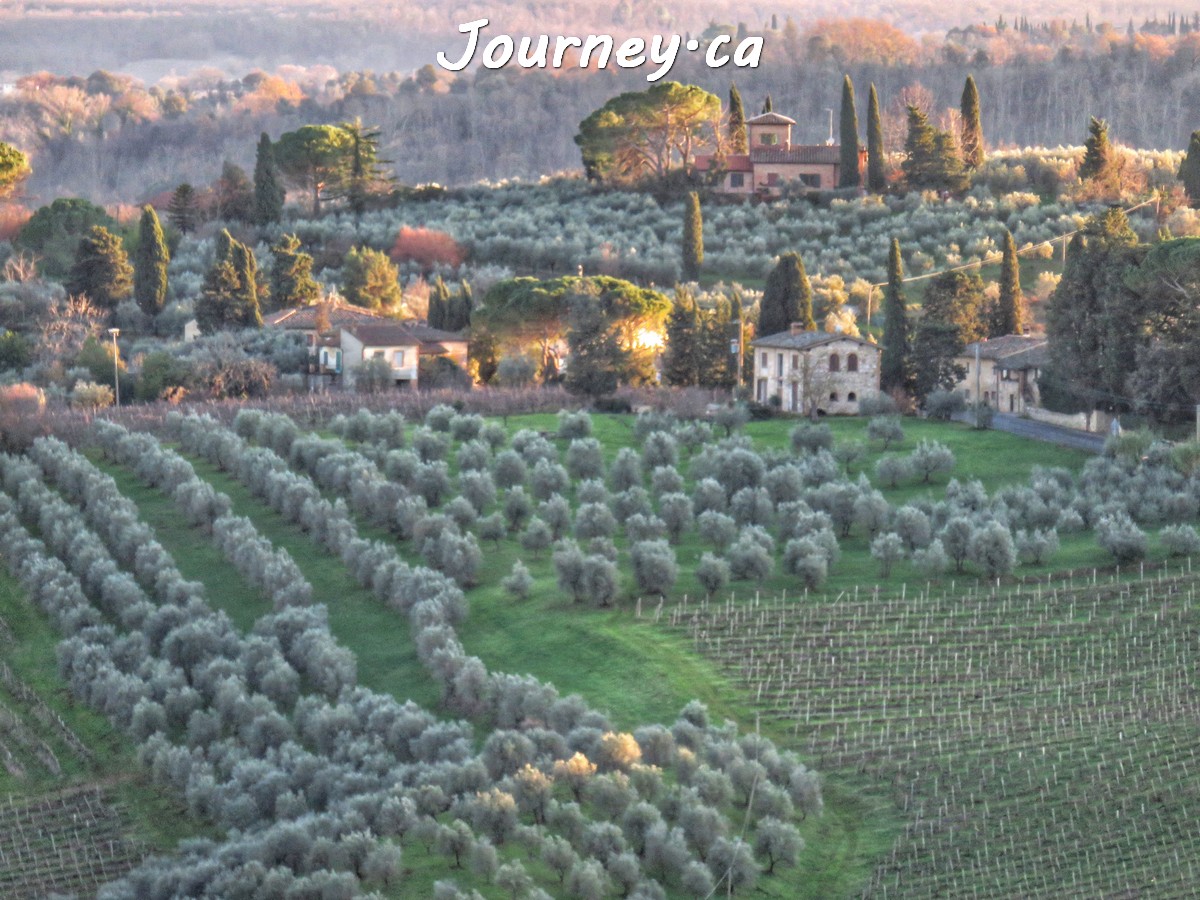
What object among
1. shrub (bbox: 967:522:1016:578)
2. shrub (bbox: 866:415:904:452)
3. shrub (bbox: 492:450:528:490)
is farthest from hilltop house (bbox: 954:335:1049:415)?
shrub (bbox: 967:522:1016:578)

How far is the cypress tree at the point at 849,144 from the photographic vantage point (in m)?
94.4

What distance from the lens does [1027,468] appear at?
54250mm

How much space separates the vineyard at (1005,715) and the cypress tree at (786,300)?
28.2 metres

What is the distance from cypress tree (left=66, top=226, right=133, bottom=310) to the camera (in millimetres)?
86188

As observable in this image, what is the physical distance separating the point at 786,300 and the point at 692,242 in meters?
17.2

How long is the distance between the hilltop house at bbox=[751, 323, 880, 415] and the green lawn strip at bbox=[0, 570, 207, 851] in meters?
26.1

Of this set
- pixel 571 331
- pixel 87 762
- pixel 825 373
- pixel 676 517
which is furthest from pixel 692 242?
pixel 87 762

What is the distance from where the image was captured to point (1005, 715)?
119 feet

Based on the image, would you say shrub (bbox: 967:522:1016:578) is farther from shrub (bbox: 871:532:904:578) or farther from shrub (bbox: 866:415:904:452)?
shrub (bbox: 866:415:904:452)

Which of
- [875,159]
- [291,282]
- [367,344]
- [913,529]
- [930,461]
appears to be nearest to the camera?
[913,529]

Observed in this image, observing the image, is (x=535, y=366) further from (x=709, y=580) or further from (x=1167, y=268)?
Answer: (x=709, y=580)

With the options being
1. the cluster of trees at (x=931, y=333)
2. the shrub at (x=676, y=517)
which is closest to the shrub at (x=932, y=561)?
the shrub at (x=676, y=517)

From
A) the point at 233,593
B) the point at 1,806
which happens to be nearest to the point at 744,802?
the point at 1,806

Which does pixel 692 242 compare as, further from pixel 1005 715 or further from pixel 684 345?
pixel 1005 715
